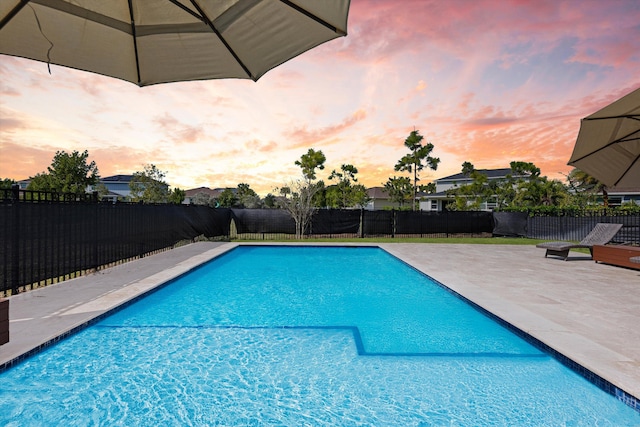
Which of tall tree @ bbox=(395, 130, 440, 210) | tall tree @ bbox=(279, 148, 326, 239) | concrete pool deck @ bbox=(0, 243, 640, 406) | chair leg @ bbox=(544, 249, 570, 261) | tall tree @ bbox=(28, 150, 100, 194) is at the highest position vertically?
tall tree @ bbox=(395, 130, 440, 210)

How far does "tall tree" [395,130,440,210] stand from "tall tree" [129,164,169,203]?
732 inches

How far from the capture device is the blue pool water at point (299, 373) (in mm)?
2588

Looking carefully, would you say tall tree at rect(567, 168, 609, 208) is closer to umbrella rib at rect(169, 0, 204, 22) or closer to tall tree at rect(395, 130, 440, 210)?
tall tree at rect(395, 130, 440, 210)

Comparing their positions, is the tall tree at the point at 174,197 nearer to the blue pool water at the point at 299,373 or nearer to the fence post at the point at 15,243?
the fence post at the point at 15,243

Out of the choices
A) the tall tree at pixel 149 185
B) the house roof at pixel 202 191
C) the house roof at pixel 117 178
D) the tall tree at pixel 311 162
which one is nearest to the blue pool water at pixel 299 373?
the tall tree at pixel 149 185

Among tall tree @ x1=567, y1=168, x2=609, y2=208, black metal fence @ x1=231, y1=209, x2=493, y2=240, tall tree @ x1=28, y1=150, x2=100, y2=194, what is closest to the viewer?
black metal fence @ x1=231, y1=209, x2=493, y2=240

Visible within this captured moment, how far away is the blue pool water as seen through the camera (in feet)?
8.49

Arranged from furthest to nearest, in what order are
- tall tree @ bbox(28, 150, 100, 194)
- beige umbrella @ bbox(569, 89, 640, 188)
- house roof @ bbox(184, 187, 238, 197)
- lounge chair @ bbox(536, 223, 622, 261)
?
house roof @ bbox(184, 187, 238, 197) → tall tree @ bbox(28, 150, 100, 194) → lounge chair @ bbox(536, 223, 622, 261) → beige umbrella @ bbox(569, 89, 640, 188)

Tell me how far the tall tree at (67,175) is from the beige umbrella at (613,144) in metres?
31.7

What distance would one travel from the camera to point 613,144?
6594 millimetres

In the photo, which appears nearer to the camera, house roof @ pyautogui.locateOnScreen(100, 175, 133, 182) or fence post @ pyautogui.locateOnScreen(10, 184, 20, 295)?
fence post @ pyautogui.locateOnScreen(10, 184, 20, 295)

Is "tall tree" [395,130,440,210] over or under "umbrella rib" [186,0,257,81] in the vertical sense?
over

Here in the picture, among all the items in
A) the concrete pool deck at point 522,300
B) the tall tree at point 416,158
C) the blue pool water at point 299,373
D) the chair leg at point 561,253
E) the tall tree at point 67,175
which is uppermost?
the tall tree at point 416,158

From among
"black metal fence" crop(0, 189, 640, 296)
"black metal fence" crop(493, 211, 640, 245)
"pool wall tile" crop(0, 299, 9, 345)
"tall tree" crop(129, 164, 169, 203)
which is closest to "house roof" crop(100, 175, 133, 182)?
"tall tree" crop(129, 164, 169, 203)
